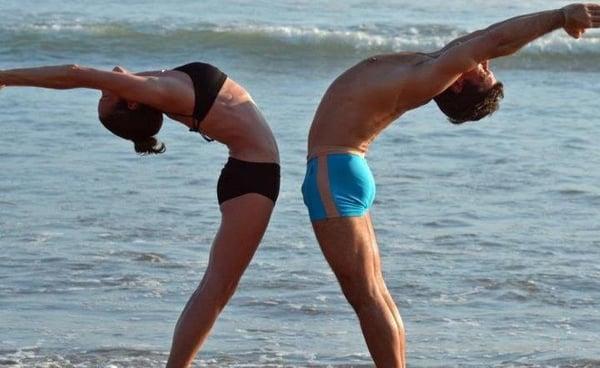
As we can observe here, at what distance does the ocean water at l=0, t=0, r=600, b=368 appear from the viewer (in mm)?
7035

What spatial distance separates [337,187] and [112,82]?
36.8 inches

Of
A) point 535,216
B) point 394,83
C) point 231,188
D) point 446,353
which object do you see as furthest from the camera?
point 535,216

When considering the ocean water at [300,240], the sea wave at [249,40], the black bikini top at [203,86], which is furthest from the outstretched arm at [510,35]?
the sea wave at [249,40]

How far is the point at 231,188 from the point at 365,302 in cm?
76

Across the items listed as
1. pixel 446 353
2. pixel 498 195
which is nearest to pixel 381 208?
pixel 498 195

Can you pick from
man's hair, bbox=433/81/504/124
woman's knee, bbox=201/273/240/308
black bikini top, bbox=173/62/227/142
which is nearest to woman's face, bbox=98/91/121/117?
black bikini top, bbox=173/62/227/142

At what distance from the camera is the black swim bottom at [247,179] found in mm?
5891

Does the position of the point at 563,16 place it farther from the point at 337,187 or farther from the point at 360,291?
the point at 360,291

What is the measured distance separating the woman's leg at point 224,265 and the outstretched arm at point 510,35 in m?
1.00

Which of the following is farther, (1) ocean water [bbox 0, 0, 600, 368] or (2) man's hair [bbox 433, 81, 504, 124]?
(1) ocean water [bbox 0, 0, 600, 368]

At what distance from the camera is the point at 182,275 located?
811 cm

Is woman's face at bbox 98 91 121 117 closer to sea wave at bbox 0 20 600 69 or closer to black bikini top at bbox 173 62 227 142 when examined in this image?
black bikini top at bbox 173 62 227 142

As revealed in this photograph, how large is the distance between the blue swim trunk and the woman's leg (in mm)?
366

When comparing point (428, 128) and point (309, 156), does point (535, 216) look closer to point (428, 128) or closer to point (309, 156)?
point (428, 128)
